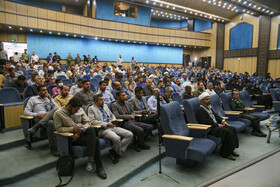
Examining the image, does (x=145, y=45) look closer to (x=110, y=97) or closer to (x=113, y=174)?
(x=110, y=97)

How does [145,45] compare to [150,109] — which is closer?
[150,109]

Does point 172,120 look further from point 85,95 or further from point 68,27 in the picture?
point 68,27

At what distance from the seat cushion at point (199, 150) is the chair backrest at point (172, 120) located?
261 mm

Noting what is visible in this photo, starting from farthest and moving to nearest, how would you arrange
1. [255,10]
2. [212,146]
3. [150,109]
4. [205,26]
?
[205,26], [255,10], [150,109], [212,146]

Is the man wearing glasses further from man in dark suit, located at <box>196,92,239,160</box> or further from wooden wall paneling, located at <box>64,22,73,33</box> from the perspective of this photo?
wooden wall paneling, located at <box>64,22,73,33</box>

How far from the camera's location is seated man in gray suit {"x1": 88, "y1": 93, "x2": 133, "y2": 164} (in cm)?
260

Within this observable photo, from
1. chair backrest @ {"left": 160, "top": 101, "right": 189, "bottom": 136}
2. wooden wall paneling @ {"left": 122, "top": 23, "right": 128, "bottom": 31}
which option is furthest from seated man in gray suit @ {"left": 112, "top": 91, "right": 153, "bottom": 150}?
wooden wall paneling @ {"left": 122, "top": 23, "right": 128, "bottom": 31}

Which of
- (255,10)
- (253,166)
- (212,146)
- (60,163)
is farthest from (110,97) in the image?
(255,10)

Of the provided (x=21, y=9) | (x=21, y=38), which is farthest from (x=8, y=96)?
(x=21, y=38)

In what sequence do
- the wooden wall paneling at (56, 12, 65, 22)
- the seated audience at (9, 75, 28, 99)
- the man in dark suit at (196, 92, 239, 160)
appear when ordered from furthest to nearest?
the wooden wall paneling at (56, 12, 65, 22)
the seated audience at (9, 75, 28, 99)
the man in dark suit at (196, 92, 239, 160)

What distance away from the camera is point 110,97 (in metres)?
4.19

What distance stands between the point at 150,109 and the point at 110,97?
1016 mm

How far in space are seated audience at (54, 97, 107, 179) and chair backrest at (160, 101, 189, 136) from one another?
3.09 feet

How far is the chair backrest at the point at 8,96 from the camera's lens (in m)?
3.39
